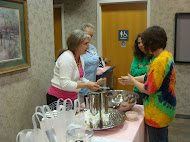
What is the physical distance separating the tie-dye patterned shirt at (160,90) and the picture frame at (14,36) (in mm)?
1227

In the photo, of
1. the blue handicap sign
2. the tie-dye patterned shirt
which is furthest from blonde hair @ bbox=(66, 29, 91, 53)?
the blue handicap sign

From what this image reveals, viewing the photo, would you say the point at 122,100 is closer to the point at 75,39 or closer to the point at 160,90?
the point at 160,90

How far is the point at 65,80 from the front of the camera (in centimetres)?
186

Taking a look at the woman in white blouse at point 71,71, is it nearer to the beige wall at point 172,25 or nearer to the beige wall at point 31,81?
the beige wall at point 31,81

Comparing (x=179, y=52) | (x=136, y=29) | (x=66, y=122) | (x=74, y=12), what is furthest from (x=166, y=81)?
(x=74, y=12)

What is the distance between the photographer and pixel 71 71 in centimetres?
189

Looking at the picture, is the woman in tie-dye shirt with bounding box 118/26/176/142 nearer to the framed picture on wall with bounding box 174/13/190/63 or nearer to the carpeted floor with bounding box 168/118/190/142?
the carpeted floor with bounding box 168/118/190/142

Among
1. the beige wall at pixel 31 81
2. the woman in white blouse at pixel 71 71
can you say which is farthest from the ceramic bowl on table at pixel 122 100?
the beige wall at pixel 31 81

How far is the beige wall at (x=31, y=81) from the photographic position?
1958 millimetres

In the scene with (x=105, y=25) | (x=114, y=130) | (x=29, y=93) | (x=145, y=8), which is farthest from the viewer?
(x=105, y=25)

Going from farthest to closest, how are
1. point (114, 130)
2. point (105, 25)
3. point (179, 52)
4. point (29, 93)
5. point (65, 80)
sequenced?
point (105, 25), point (179, 52), point (29, 93), point (65, 80), point (114, 130)

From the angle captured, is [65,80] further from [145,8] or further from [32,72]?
[145,8]

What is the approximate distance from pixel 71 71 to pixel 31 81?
0.63 metres

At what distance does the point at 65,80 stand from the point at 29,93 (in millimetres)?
625
